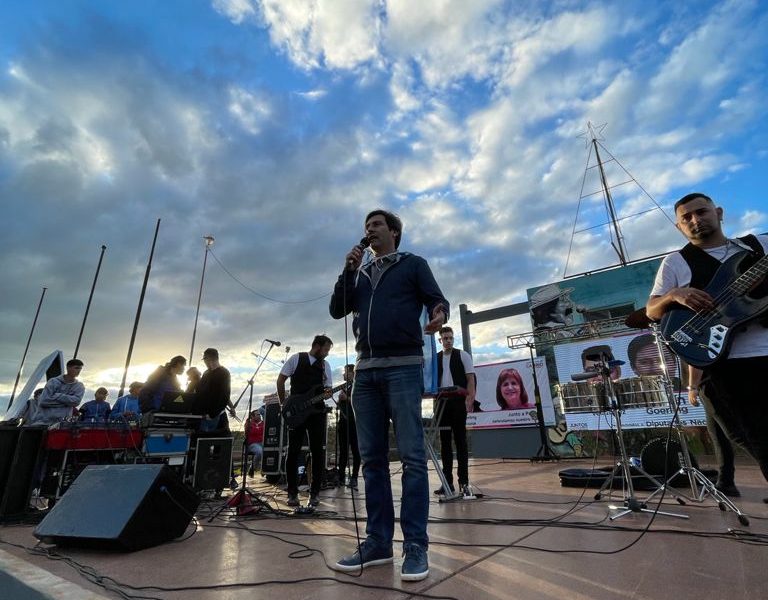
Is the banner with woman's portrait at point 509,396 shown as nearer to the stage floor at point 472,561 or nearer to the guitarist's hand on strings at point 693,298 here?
the stage floor at point 472,561

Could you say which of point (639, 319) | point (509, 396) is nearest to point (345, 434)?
point (639, 319)

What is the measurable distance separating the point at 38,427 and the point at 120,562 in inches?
119

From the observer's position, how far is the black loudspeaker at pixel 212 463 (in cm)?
505

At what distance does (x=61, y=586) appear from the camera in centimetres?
169

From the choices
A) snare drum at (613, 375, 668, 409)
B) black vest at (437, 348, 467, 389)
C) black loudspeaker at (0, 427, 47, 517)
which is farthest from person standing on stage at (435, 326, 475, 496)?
black loudspeaker at (0, 427, 47, 517)

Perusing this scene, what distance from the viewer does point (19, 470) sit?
390cm

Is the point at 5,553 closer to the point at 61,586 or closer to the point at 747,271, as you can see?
the point at 61,586

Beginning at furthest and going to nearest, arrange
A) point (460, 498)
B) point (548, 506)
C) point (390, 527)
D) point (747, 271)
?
point (460, 498) → point (548, 506) → point (390, 527) → point (747, 271)

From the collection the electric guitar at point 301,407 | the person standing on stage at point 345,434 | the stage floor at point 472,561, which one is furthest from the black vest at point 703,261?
the person standing on stage at point 345,434

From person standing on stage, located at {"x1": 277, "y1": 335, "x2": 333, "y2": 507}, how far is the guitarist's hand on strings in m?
3.27

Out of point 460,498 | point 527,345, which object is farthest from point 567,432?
Result: point 460,498

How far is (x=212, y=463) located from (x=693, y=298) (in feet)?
17.6

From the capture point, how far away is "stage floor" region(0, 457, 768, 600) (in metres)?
1.51

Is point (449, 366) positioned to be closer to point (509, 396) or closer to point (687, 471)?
point (687, 471)
